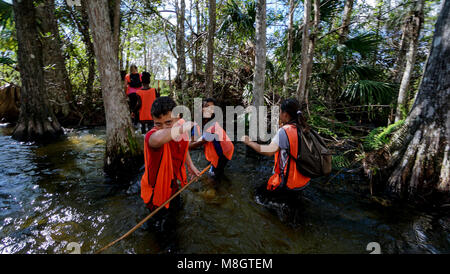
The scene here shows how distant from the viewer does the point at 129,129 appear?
4.52 metres

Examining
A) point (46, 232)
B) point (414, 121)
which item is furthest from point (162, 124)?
point (414, 121)

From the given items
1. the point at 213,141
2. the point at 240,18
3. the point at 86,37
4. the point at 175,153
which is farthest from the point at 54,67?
the point at 175,153

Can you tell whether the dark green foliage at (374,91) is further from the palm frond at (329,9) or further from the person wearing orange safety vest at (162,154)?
the person wearing orange safety vest at (162,154)

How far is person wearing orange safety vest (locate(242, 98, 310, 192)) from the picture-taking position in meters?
2.54

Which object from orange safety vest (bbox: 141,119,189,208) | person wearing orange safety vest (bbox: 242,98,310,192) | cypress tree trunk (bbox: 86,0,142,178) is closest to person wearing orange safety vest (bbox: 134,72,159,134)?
cypress tree trunk (bbox: 86,0,142,178)

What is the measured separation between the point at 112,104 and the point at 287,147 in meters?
3.61

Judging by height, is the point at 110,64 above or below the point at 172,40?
below

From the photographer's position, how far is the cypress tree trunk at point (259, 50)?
17.5 ft

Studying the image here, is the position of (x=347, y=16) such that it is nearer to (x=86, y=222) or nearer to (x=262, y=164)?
(x=262, y=164)

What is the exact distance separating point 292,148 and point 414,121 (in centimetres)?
268

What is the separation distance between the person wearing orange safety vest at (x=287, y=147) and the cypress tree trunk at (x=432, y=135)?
2.14 m

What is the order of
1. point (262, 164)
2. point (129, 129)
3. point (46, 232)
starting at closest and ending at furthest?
point (46, 232)
point (129, 129)
point (262, 164)

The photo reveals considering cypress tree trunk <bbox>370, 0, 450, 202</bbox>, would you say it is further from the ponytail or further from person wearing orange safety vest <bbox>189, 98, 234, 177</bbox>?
person wearing orange safety vest <bbox>189, 98, 234, 177</bbox>

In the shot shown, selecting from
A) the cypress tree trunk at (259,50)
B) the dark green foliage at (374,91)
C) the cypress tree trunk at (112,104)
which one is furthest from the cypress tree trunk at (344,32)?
the cypress tree trunk at (112,104)
